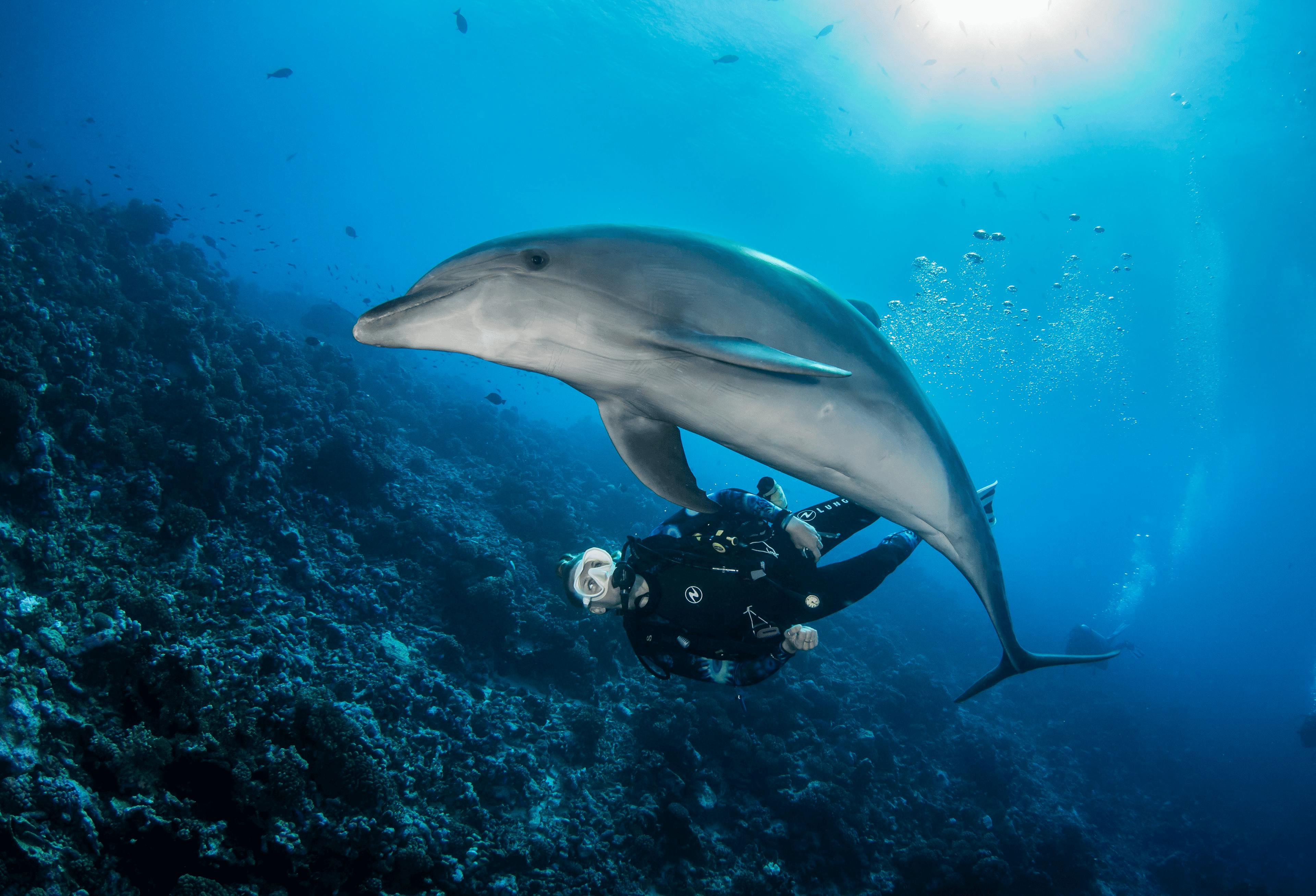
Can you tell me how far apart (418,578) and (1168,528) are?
126436mm

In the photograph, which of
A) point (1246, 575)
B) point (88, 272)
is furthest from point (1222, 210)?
point (1246, 575)

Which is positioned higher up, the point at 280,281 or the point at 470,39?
the point at 280,281

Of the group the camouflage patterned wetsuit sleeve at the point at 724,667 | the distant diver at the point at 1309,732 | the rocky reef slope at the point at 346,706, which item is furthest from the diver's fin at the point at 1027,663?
the distant diver at the point at 1309,732

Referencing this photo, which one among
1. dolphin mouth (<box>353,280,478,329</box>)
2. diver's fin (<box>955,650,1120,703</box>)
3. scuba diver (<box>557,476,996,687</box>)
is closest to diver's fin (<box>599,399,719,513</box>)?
scuba diver (<box>557,476,996,687</box>)

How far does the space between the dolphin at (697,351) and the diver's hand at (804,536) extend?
1.91 feet

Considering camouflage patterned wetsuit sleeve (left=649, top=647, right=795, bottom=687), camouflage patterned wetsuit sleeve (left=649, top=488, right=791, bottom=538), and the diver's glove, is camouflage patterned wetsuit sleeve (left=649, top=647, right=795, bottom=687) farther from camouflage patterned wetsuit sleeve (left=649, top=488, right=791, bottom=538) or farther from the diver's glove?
the diver's glove

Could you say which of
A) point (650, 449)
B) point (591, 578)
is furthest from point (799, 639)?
point (650, 449)

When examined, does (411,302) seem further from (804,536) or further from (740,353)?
(804,536)

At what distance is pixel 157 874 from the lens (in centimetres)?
304

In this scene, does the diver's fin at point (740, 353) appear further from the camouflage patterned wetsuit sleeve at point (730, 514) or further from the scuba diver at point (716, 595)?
the camouflage patterned wetsuit sleeve at point (730, 514)

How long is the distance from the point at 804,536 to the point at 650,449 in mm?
1377

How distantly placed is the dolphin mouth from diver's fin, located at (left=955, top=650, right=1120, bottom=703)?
3.60m

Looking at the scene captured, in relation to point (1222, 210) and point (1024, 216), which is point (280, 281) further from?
point (1222, 210)

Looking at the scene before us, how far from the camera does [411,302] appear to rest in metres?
1.77
